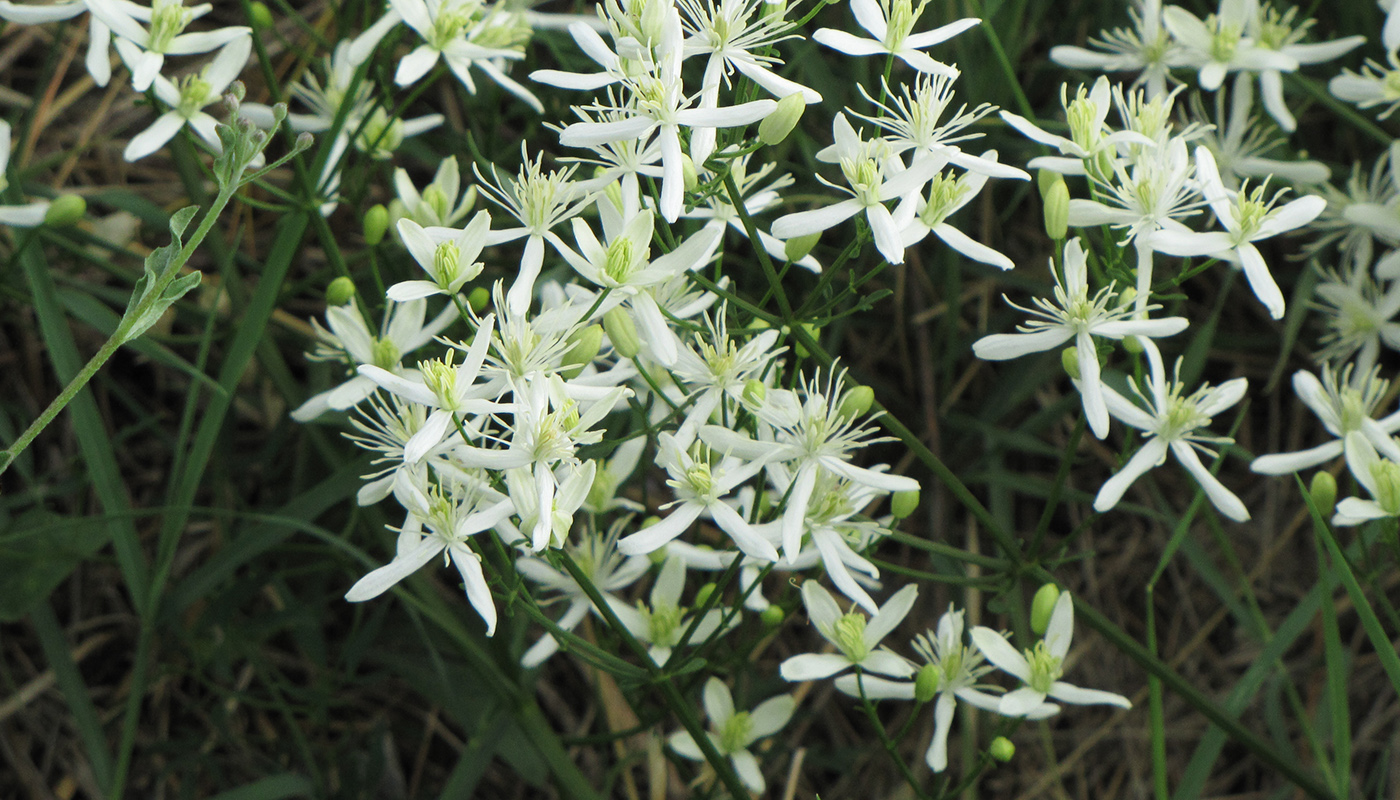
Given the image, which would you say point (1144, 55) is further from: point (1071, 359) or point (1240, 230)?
point (1071, 359)

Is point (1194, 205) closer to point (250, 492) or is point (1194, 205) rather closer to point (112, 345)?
point (112, 345)

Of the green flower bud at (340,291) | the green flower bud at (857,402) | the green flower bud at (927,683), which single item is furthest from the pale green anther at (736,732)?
the green flower bud at (340,291)

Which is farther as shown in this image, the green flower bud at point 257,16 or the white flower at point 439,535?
the green flower bud at point 257,16

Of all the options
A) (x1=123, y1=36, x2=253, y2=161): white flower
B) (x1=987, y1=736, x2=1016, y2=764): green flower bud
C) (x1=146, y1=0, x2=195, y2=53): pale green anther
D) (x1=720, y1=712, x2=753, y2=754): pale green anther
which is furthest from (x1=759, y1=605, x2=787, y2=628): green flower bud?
(x1=146, y1=0, x2=195, y2=53): pale green anther

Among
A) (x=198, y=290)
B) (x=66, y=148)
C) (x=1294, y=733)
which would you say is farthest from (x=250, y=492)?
(x=1294, y=733)

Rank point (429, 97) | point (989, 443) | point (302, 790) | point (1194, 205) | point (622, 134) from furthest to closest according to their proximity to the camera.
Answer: point (429, 97) → point (989, 443) → point (302, 790) → point (1194, 205) → point (622, 134)

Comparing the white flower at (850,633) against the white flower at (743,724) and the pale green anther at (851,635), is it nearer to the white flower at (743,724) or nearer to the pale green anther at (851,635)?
the pale green anther at (851,635)

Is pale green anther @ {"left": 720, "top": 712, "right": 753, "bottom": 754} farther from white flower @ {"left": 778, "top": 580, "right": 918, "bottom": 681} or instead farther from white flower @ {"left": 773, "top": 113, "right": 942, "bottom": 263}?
white flower @ {"left": 773, "top": 113, "right": 942, "bottom": 263}
